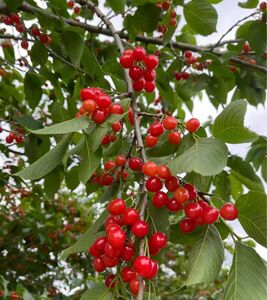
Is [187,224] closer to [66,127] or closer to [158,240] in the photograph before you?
[158,240]

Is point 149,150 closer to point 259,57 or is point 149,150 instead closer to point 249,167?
point 249,167

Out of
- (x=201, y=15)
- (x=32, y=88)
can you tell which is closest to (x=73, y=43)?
(x=32, y=88)

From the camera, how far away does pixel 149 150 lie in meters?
1.29

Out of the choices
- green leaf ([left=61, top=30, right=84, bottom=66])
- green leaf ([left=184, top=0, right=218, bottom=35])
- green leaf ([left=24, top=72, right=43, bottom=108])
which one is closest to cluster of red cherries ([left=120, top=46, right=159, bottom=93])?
green leaf ([left=61, top=30, right=84, bottom=66])

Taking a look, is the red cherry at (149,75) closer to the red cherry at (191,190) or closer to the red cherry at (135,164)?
the red cherry at (135,164)

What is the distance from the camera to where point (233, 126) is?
1.08 meters

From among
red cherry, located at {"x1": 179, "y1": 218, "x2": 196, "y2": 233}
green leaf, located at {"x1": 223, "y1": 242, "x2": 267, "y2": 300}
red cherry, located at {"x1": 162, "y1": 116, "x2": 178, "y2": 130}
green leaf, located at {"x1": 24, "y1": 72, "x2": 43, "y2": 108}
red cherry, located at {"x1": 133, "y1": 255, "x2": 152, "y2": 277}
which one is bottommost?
green leaf, located at {"x1": 24, "y1": 72, "x2": 43, "y2": 108}

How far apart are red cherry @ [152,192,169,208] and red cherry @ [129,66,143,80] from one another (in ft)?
1.59

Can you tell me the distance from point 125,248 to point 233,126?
42cm

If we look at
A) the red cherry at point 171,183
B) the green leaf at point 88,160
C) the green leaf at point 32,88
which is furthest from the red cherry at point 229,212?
the green leaf at point 32,88

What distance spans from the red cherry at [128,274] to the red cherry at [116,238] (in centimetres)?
8

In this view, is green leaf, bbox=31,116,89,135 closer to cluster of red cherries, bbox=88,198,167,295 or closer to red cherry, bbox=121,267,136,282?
cluster of red cherries, bbox=88,198,167,295

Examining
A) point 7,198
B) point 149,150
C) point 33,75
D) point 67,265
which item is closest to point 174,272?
point 67,265

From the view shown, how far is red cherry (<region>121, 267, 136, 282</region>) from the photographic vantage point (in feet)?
2.99
